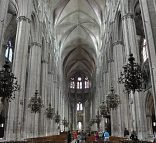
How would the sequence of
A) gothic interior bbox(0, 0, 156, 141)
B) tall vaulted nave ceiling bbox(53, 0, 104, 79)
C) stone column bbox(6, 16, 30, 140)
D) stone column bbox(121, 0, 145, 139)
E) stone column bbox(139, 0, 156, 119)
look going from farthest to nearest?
tall vaulted nave ceiling bbox(53, 0, 104, 79) < stone column bbox(6, 16, 30, 140) < stone column bbox(121, 0, 145, 139) < gothic interior bbox(0, 0, 156, 141) < stone column bbox(139, 0, 156, 119)

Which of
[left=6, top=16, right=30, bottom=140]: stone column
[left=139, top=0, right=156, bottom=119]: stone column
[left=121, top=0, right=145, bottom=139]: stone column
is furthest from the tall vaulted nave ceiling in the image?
[left=139, top=0, right=156, bottom=119]: stone column

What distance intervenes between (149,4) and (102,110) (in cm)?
1628

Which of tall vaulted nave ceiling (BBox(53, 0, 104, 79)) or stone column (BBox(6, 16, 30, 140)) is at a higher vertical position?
tall vaulted nave ceiling (BBox(53, 0, 104, 79))

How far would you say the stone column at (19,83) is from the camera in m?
14.9

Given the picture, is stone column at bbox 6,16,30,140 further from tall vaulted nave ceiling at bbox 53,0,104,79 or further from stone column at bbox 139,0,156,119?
tall vaulted nave ceiling at bbox 53,0,104,79

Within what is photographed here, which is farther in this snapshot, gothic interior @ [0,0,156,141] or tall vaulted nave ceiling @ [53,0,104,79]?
tall vaulted nave ceiling @ [53,0,104,79]

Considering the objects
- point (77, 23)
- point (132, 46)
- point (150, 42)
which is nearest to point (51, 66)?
point (77, 23)

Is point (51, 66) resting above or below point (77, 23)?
below

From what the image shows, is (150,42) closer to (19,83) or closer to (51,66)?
(19,83)

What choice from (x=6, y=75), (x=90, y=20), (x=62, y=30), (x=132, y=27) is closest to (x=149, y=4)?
(x=132, y=27)

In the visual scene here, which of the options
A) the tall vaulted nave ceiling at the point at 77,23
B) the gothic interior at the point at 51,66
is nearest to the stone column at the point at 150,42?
the gothic interior at the point at 51,66

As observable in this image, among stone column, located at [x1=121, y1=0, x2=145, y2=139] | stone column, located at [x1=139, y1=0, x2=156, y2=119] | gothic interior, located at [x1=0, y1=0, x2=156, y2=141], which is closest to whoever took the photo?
stone column, located at [x1=139, y1=0, x2=156, y2=119]

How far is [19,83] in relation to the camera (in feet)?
53.9

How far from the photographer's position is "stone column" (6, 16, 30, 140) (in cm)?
1493
